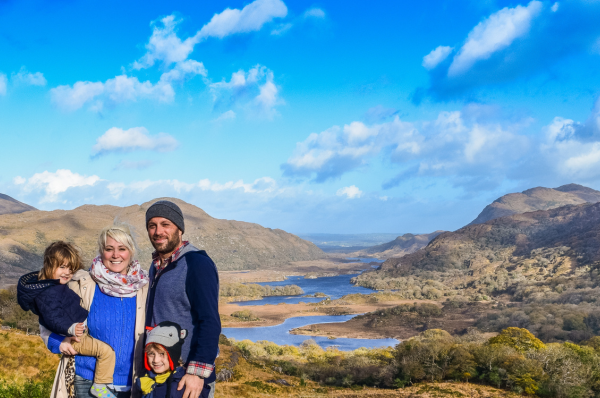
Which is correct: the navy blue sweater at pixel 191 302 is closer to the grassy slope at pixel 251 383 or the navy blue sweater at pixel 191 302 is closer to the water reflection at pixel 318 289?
the grassy slope at pixel 251 383

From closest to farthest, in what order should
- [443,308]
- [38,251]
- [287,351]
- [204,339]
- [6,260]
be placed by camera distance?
[204,339]
[287,351]
[443,308]
[6,260]
[38,251]

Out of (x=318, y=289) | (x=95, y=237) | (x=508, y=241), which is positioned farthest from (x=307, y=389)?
(x=508, y=241)

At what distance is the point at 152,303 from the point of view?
3.38 m

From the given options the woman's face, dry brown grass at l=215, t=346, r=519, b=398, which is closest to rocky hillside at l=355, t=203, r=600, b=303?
dry brown grass at l=215, t=346, r=519, b=398

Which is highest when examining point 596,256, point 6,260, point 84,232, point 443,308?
point 84,232

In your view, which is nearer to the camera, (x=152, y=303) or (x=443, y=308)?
(x=152, y=303)

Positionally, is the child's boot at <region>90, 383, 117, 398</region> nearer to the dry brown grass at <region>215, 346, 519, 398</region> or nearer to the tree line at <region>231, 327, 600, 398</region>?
the dry brown grass at <region>215, 346, 519, 398</region>

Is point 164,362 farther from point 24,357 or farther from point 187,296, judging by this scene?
point 24,357

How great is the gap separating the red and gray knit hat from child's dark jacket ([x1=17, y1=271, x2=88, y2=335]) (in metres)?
0.65

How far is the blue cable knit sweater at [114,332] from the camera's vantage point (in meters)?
3.43

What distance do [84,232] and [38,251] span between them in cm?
1859

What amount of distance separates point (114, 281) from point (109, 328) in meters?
0.39

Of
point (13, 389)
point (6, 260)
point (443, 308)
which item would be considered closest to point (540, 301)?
point (443, 308)

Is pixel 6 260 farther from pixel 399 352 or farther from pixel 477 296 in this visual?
pixel 477 296
